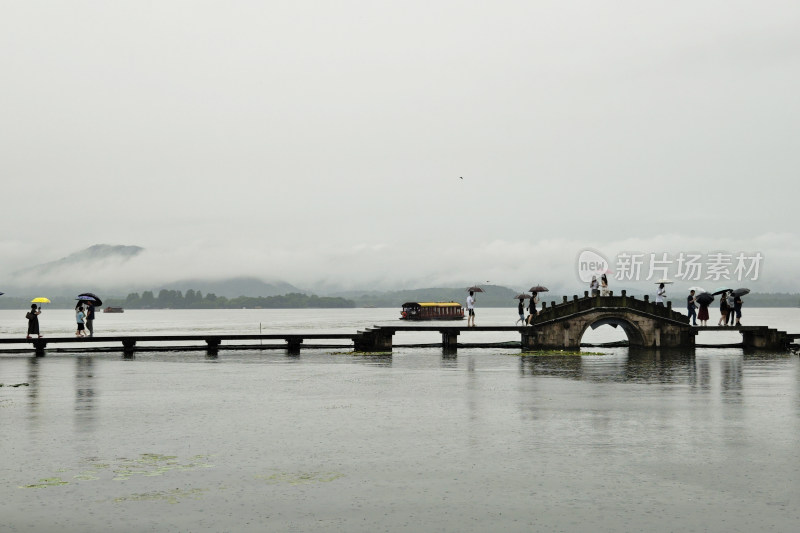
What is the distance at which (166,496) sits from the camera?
10352 mm

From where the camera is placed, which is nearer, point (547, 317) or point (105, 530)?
point (105, 530)

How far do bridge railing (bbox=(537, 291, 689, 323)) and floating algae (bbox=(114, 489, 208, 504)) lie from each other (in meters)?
36.7

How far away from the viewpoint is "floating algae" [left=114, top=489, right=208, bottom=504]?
33.4 ft

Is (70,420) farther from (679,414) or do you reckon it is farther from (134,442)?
(679,414)

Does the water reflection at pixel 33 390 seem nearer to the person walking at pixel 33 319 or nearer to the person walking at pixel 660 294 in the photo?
the person walking at pixel 33 319

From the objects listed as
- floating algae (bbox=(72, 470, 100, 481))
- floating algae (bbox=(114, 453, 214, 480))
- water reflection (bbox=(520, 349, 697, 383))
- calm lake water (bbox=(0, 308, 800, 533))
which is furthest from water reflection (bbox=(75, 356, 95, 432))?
water reflection (bbox=(520, 349, 697, 383))

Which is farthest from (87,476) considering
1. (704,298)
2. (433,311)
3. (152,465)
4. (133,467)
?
(433,311)

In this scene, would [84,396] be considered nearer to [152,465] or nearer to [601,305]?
[152,465]

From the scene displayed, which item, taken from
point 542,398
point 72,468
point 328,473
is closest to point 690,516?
point 328,473

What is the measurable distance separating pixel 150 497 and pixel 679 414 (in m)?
12.4

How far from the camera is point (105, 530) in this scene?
8.84 metres

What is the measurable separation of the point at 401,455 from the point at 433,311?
155 metres

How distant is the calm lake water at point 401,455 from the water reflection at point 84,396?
72 millimetres

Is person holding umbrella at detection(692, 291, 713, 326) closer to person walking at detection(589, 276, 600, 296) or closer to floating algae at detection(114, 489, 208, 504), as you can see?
person walking at detection(589, 276, 600, 296)
